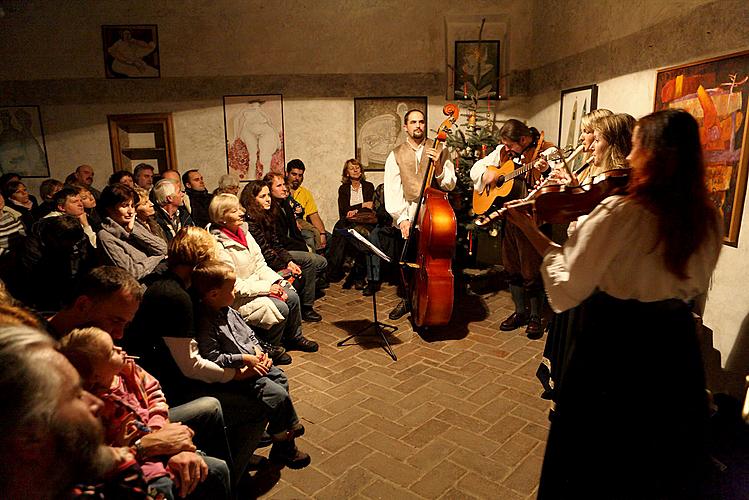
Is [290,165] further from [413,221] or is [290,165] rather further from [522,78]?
[522,78]

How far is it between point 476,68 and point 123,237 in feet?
18.9

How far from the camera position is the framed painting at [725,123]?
10.7 feet

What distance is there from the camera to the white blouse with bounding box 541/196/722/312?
193 centimetres

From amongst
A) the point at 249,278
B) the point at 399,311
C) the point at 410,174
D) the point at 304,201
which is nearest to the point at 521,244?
the point at 410,174

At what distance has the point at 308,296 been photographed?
5559 millimetres

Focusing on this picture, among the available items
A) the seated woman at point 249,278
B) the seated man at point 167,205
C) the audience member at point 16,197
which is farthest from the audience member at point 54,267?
the audience member at point 16,197

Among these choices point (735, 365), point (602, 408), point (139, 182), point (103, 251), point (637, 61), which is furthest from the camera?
point (139, 182)

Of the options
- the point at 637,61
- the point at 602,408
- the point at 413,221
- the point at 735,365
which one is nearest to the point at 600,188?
the point at 602,408

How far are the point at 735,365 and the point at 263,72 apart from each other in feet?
22.9

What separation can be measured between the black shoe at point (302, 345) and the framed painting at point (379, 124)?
4.03m

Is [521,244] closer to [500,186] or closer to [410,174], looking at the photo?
[500,186]

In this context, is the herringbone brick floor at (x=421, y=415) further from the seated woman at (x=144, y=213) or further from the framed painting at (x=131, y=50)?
the framed painting at (x=131, y=50)

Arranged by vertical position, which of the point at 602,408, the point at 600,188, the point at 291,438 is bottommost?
the point at 291,438

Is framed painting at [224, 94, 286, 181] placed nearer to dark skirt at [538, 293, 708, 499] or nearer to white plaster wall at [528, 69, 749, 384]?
white plaster wall at [528, 69, 749, 384]
